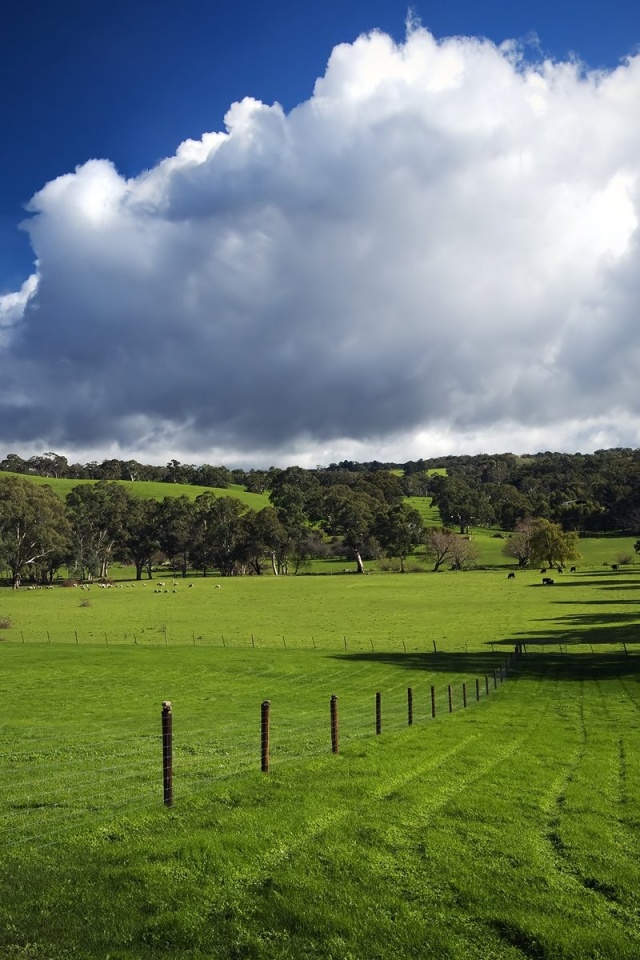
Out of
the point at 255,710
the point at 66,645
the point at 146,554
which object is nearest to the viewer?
the point at 255,710

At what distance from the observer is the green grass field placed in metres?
7.08

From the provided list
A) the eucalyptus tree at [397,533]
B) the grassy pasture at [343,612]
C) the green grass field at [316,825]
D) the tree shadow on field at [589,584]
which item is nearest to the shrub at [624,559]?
the grassy pasture at [343,612]

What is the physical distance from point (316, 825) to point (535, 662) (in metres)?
40.5

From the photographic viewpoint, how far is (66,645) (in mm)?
52406

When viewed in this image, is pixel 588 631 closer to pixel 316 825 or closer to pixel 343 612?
pixel 343 612

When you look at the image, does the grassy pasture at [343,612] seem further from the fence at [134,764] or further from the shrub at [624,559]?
the fence at [134,764]

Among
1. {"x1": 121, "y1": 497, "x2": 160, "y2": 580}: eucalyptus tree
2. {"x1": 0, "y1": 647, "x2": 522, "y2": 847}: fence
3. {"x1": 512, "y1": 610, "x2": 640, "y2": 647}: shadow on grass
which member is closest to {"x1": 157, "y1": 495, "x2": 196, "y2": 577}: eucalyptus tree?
{"x1": 121, "y1": 497, "x2": 160, "y2": 580}: eucalyptus tree

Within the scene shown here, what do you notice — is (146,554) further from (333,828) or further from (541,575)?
(333,828)

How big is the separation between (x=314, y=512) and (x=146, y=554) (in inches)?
2097

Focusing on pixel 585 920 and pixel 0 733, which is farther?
pixel 0 733

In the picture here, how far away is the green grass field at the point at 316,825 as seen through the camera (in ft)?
23.2

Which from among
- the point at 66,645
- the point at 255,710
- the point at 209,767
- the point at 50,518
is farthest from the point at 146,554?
the point at 209,767

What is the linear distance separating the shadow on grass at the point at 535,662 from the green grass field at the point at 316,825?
671 cm

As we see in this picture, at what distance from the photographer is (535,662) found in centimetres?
4697
